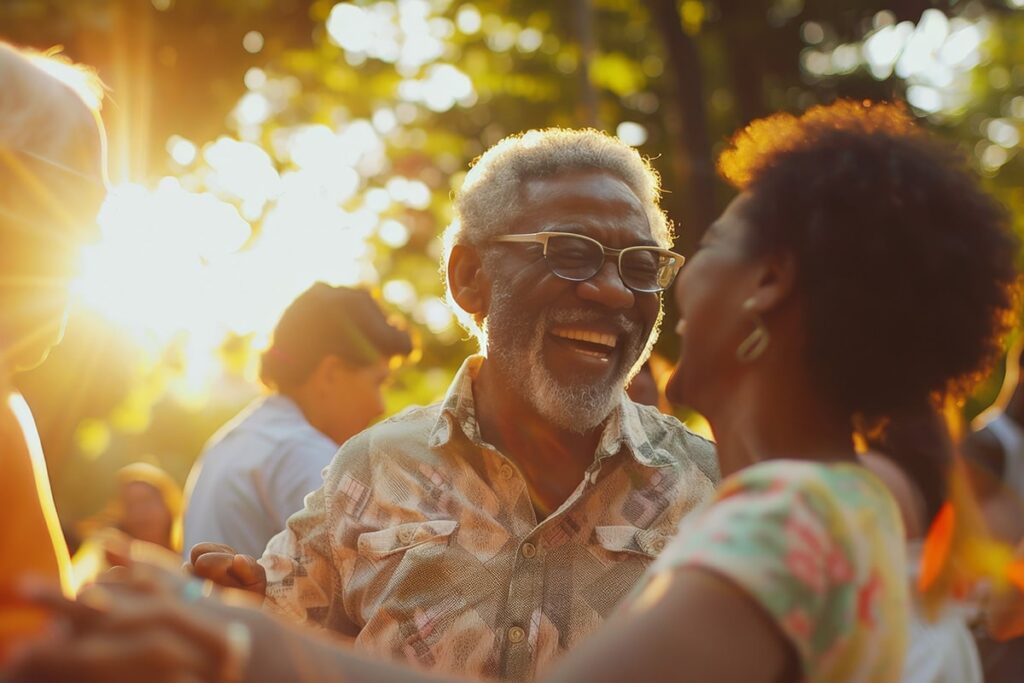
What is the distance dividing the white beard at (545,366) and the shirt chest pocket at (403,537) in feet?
1.59

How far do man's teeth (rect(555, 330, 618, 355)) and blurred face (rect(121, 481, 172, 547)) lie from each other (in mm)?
6756

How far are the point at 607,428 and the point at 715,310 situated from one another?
1464 millimetres

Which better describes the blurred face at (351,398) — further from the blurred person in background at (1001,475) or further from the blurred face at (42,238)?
the blurred face at (42,238)

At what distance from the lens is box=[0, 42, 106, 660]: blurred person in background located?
6.71 ft

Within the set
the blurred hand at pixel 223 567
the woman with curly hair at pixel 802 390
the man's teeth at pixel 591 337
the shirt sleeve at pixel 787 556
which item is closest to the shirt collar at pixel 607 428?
the man's teeth at pixel 591 337

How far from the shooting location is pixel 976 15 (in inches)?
496

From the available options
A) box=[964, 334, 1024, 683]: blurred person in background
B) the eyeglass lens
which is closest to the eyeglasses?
the eyeglass lens

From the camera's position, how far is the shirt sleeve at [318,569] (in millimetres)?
3527

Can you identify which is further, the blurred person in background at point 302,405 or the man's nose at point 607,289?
the blurred person in background at point 302,405

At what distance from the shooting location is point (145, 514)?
32.0 feet

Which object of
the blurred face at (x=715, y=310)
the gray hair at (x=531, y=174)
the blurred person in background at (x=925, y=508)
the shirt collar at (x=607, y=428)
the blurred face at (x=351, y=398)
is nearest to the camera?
the blurred face at (x=715, y=310)

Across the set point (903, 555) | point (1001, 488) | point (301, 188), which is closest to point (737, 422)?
point (903, 555)

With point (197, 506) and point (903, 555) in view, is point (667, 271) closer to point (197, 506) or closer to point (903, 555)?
point (903, 555)

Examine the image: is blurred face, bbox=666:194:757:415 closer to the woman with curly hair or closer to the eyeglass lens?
the woman with curly hair
